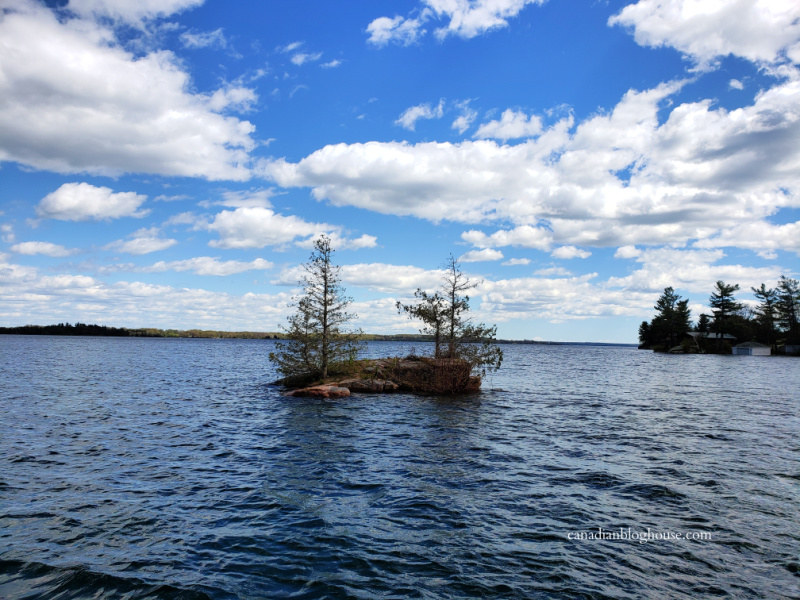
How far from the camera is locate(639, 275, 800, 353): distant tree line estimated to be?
126 metres

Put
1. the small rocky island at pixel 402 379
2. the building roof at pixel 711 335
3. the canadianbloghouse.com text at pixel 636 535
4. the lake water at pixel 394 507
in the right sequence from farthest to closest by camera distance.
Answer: the building roof at pixel 711 335 < the small rocky island at pixel 402 379 < the canadianbloghouse.com text at pixel 636 535 < the lake water at pixel 394 507

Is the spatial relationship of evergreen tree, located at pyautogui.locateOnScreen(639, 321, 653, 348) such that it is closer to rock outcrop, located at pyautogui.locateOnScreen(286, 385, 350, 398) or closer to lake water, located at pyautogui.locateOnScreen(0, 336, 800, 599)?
lake water, located at pyautogui.locateOnScreen(0, 336, 800, 599)

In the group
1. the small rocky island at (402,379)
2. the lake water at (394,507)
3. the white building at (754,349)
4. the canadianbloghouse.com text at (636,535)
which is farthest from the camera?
the white building at (754,349)

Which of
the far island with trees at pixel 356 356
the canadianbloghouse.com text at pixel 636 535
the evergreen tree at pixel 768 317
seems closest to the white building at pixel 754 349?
the evergreen tree at pixel 768 317

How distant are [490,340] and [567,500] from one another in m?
24.5

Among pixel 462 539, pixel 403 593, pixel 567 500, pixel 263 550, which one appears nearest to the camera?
pixel 403 593

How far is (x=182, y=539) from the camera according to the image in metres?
10.0

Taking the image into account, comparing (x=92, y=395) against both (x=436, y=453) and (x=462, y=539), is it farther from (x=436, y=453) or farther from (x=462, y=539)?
(x=462, y=539)

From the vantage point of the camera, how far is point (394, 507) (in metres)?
12.0

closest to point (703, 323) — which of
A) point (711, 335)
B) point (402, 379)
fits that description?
point (711, 335)

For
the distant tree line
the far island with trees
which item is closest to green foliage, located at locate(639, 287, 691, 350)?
the distant tree line

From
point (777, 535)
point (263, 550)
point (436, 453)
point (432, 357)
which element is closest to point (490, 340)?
point (432, 357)

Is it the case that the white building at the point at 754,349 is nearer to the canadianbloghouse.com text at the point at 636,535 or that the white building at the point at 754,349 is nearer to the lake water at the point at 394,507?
the lake water at the point at 394,507

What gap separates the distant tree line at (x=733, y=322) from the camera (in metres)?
126
